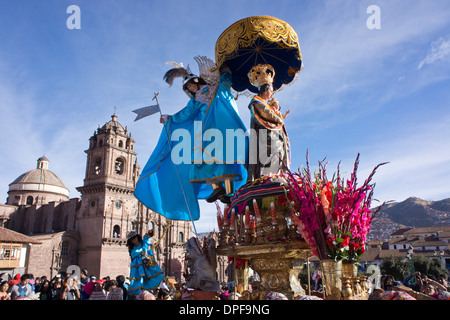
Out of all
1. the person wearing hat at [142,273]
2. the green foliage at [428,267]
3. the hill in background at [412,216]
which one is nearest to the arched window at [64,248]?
the person wearing hat at [142,273]

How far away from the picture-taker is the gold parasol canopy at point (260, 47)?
753 cm

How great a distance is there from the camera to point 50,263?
41344 mm

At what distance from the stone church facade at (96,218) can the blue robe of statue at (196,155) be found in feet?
123

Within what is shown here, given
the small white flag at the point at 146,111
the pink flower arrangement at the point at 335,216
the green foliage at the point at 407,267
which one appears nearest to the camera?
the pink flower arrangement at the point at 335,216

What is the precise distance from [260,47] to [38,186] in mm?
62546

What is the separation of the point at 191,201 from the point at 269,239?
333 cm

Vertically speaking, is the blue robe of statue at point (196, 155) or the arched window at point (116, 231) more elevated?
the blue robe of statue at point (196, 155)

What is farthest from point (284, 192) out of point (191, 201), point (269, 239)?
point (191, 201)

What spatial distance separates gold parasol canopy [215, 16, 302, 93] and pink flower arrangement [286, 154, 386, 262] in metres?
3.84

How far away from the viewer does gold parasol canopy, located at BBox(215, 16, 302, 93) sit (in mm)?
7531

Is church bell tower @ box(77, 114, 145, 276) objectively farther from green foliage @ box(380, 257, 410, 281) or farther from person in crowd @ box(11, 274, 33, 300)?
person in crowd @ box(11, 274, 33, 300)

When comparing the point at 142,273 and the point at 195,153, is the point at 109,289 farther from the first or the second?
the point at 195,153

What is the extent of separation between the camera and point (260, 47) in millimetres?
7984

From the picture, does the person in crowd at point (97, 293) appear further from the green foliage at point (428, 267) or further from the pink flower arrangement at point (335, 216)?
the green foliage at point (428, 267)
